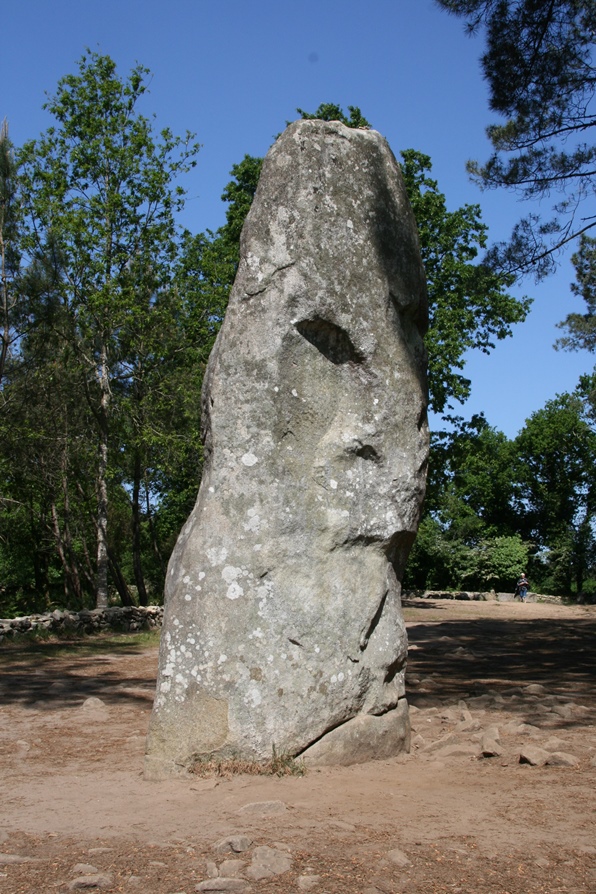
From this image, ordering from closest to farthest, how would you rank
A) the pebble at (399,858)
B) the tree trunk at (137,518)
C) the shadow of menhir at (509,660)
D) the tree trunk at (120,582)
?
1. the pebble at (399,858)
2. the shadow of menhir at (509,660)
3. the tree trunk at (137,518)
4. the tree trunk at (120,582)

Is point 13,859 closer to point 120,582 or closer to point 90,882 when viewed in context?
point 90,882

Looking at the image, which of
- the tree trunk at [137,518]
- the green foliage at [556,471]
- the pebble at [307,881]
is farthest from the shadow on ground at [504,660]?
the green foliage at [556,471]

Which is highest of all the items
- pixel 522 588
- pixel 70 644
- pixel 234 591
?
pixel 522 588

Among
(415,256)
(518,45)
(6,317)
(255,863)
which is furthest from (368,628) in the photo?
(6,317)

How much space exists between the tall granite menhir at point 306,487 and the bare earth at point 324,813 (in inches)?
15.4

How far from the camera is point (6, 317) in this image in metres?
16.6

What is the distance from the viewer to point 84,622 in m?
17.8

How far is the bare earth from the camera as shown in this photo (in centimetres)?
381

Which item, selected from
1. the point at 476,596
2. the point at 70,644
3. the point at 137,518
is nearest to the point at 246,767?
the point at 70,644

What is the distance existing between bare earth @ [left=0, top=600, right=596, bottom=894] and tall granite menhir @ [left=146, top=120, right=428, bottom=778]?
39 cm

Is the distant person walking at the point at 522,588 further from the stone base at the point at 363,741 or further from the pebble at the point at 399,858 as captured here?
the pebble at the point at 399,858

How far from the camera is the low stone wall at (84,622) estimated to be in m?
16.2

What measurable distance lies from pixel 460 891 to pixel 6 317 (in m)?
15.1

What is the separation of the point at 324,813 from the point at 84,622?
14.0 metres
